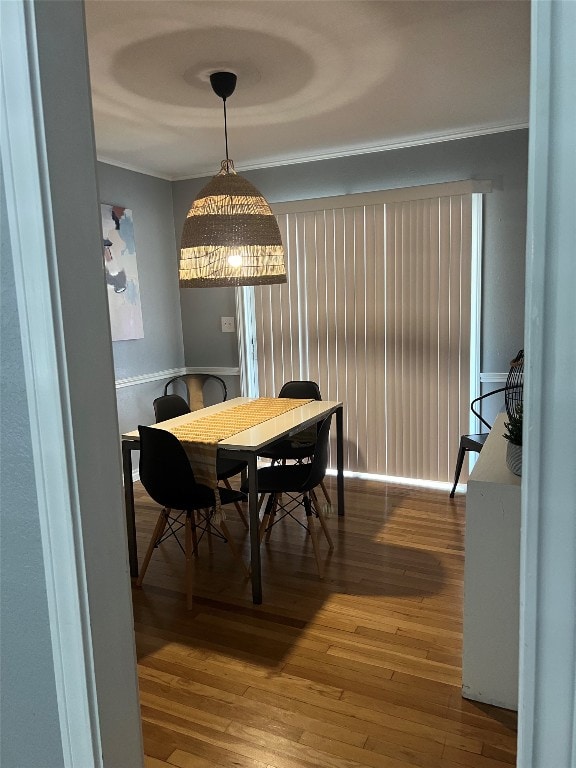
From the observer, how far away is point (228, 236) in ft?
9.24

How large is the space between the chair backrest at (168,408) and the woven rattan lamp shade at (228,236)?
106cm

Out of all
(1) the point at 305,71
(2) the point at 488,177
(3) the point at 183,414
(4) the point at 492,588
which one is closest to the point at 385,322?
(2) the point at 488,177

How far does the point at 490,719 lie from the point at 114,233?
4020mm

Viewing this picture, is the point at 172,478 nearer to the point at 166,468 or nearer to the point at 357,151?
the point at 166,468

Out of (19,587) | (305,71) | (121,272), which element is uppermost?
(305,71)

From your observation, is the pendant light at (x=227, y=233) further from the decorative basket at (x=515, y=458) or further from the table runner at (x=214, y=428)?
the decorative basket at (x=515, y=458)

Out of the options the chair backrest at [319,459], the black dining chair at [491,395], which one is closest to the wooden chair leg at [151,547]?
the chair backrest at [319,459]

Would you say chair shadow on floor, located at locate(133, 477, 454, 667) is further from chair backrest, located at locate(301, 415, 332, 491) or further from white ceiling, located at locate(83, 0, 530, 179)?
white ceiling, located at locate(83, 0, 530, 179)

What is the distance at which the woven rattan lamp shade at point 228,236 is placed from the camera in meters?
2.82

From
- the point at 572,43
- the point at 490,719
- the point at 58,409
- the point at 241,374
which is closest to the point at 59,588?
the point at 58,409

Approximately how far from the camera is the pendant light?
2818 millimetres

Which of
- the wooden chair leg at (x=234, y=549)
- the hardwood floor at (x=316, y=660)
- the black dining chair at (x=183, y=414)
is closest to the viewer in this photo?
the hardwood floor at (x=316, y=660)

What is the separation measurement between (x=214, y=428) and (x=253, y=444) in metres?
0.48

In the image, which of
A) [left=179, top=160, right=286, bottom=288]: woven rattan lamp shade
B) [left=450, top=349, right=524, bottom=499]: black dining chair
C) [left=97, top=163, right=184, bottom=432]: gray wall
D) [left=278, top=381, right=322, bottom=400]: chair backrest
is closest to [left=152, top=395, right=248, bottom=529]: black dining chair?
[left=278, top=381, right=322, bottom=400]: chair backrest
